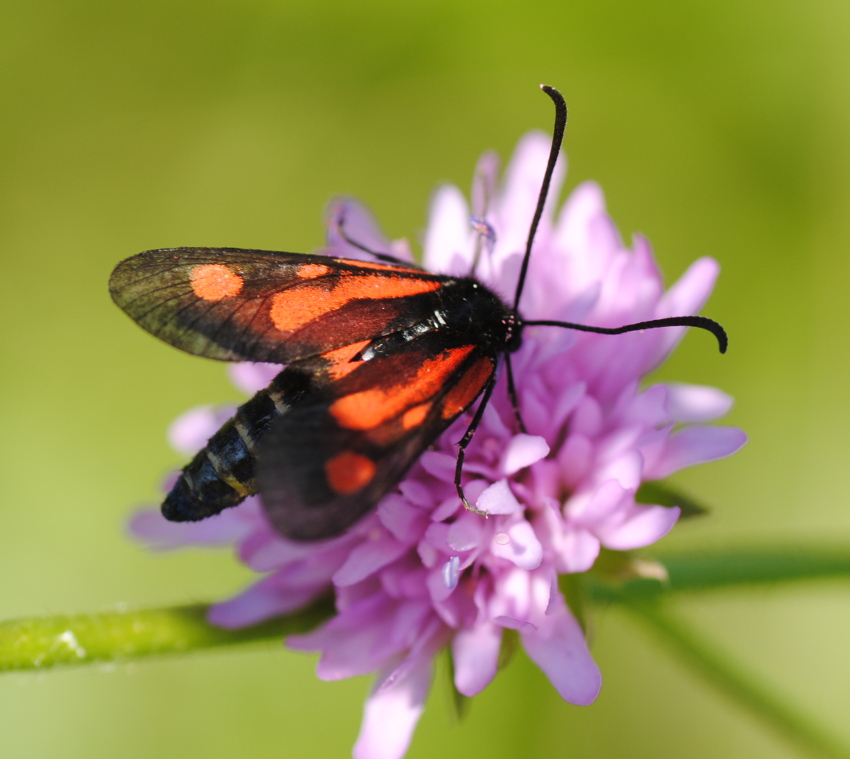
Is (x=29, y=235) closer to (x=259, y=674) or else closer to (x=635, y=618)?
(x=259, y=674)

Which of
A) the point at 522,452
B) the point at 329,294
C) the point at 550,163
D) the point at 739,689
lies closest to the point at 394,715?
the point at 522,452

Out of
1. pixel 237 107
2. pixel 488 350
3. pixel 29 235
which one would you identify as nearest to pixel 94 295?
pixel 29 235

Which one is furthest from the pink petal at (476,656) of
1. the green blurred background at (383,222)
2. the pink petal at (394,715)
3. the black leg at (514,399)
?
the green blurred background at (383,222)

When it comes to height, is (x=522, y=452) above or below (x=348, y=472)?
below

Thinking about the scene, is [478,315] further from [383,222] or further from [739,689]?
[383,222]

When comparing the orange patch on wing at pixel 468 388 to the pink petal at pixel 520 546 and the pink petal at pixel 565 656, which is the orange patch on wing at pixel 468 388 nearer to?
the pink petal at pixel 520 546

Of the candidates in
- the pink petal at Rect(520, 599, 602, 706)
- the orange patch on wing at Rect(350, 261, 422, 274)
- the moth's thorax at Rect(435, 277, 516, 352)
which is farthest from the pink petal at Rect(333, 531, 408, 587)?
the orange patch on wing at Rect(350, 261, 422, 274)

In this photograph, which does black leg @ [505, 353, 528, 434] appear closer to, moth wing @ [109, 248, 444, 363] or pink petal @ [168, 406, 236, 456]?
moth wing @ [109, 248, 444, 363]
